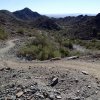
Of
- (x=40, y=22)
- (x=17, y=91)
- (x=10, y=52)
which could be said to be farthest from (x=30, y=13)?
(x=17, y=91)

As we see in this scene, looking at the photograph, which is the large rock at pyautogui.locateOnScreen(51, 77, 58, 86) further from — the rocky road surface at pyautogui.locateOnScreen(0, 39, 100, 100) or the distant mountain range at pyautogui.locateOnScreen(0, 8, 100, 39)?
the distant mountain range at pyautogui.locateOnScreen(0, 8, 100, 39)

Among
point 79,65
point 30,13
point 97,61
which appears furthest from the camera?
point 30,13

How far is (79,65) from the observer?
12.5m

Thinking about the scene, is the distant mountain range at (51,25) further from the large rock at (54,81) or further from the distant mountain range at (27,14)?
the large rock at (54,81)

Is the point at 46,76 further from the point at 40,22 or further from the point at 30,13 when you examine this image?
the point at 30,13

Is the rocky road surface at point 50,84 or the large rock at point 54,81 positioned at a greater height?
the large rock at point 54,81

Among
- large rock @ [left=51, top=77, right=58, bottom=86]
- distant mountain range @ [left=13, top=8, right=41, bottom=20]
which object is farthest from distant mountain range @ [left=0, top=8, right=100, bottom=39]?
large rock @ [left=51, top=77, right=58, bottom=86]

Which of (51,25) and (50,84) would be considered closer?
(50,84)

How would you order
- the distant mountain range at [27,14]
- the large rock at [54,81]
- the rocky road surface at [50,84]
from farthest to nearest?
1. the distant mountain range at [27,14]
2. the large rock at [54,81]
3. the rocky road surface at [50,84]

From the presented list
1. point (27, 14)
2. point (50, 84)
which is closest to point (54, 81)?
point (50, 84)

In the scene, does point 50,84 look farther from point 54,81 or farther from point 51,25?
point 51,25

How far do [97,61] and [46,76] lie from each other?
441cm

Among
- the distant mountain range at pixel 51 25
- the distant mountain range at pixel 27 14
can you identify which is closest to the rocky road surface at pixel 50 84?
the distant mountain range at pixel 51 25

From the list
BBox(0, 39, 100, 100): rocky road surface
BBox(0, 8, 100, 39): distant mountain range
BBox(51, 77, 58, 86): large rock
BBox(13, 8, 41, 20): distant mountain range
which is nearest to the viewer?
Result: BBox(0, 39, 100, 100): rocky road surface
